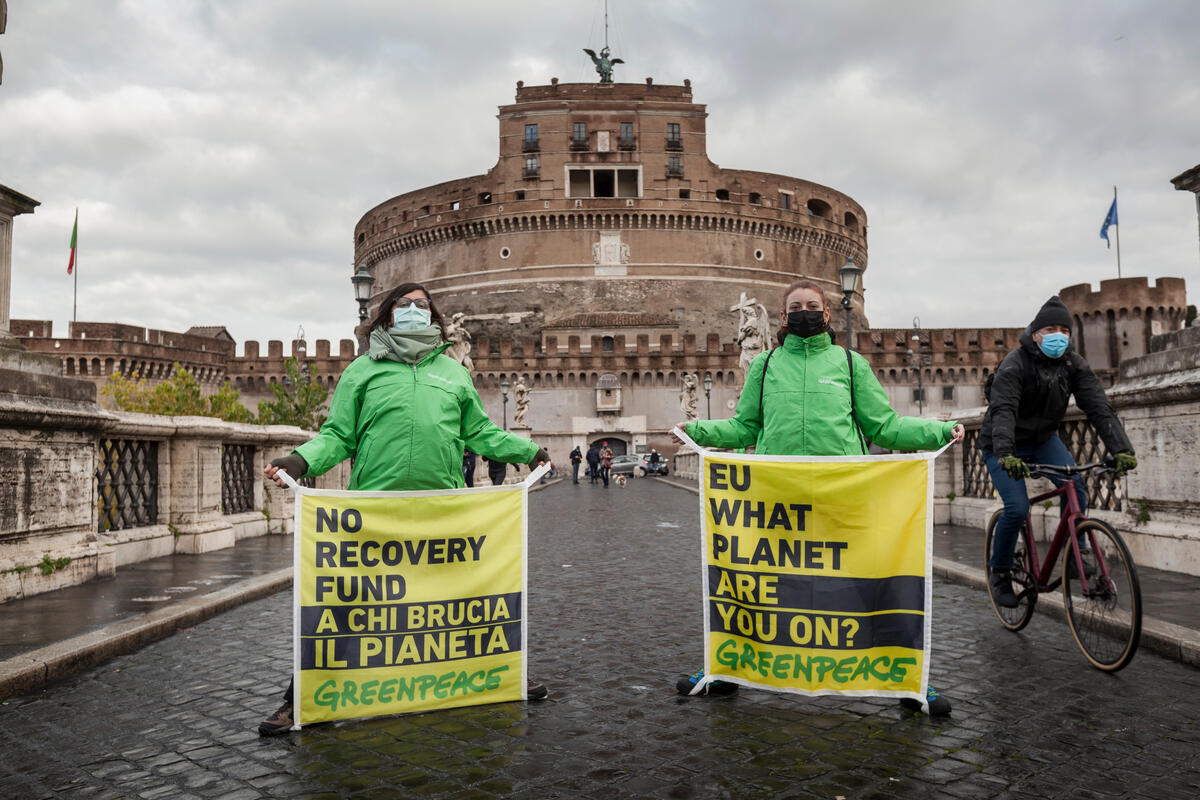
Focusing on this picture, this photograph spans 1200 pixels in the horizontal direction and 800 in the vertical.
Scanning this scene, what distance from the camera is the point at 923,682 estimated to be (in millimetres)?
3629

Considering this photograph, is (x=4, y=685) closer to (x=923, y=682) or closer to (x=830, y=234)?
(x=923, y=682)

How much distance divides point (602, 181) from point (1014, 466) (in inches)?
2340

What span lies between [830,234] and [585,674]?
6412cm

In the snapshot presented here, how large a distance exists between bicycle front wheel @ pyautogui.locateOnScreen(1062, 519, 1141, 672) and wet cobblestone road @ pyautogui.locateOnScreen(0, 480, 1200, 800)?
126mm

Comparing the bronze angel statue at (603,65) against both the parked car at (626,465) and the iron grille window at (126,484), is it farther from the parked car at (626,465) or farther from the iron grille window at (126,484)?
the iron grille window at (126,484)

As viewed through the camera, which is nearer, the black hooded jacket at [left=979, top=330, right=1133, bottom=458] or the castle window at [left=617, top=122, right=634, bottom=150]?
the black hooded jacket at [left=979, top=330, right=1133, bottom=458]

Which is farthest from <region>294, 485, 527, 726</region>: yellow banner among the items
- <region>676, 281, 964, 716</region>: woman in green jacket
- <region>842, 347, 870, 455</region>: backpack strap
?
<region>842, 347, 870, 455</region>: backpack strap

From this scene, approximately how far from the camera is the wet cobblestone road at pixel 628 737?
292 centimetres

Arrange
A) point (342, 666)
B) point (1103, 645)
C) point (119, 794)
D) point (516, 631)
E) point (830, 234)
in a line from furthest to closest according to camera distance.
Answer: point (830, 234), point (1103, 645), point (516, 631), point (342, 666), point (119, 794)

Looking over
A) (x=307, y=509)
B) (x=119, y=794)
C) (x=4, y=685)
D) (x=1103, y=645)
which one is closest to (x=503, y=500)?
(x=307, y=509)

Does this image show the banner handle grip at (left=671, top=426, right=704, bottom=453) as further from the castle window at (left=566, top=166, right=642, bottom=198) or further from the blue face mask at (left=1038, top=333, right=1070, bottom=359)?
the castle window at (left=566, top=166, right=642, bottom=198)

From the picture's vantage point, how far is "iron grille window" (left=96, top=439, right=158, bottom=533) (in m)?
7.83

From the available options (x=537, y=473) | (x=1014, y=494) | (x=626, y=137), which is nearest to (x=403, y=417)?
(x=537, y=473)

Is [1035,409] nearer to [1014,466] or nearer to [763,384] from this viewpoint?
[1014,466]
